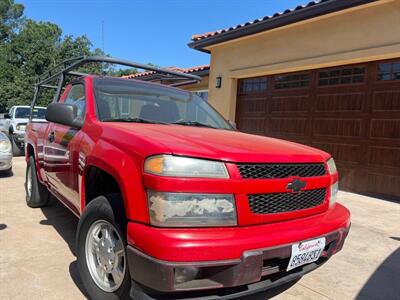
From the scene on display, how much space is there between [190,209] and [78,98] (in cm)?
225

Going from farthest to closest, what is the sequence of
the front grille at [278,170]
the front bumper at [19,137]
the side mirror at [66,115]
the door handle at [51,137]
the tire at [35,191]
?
the front bumper at [19,137]
the tire at [35,191]
the door handle at [51,137]
the side mirror at [66,115]
the front grille at [278,170]

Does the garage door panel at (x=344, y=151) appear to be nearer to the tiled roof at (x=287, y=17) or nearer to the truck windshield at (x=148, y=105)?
the tiled roof at (x=287, y=17)

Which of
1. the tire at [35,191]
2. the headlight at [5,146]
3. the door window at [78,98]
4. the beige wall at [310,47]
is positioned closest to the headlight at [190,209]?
the door window at [78,98]

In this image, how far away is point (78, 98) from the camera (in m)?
3.86

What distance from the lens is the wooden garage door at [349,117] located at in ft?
23.0

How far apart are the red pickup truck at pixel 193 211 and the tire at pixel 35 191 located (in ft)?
7.65

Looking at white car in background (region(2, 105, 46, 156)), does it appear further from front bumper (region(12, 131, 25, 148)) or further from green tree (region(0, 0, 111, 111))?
green tree (region(0, 0, 111, 111))

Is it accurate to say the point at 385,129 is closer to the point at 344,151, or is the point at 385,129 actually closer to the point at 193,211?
the point at 344,151

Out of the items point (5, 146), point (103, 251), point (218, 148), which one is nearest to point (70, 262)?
point (103, 251)

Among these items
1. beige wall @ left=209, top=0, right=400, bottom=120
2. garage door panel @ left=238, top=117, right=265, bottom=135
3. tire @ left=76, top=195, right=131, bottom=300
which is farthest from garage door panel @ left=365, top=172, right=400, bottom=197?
tire @ left=76, top=195, right=131, bottom=300

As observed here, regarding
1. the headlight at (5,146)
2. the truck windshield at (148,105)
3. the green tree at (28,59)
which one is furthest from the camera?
the green tree at (28,59)

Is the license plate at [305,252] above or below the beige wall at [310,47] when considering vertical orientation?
below

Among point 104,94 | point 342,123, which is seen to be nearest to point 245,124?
point 342,123

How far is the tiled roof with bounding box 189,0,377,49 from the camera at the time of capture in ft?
23.6
